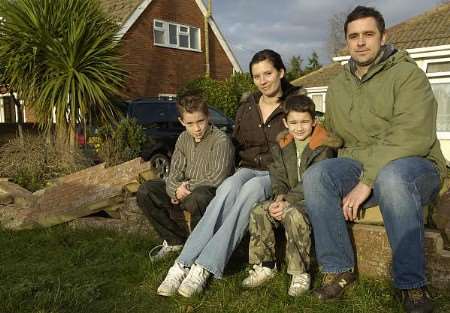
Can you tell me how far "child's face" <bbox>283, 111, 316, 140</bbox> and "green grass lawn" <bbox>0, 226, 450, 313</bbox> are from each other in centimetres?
103

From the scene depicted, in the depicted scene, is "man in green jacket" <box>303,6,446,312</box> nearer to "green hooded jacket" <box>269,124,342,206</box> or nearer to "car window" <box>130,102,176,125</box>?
"green hooded jacket" <box>269,124,342,206</box>

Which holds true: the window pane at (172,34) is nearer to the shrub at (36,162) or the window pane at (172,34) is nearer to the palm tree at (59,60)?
the palm tree at (59,60)

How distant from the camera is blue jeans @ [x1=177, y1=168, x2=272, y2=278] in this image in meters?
3.09

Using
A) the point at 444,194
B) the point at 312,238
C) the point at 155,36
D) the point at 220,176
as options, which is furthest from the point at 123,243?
the point at 155,36

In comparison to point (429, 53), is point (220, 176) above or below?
below

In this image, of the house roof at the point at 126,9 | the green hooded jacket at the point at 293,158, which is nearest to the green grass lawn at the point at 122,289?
the green hooded jacket at the point at 293,158

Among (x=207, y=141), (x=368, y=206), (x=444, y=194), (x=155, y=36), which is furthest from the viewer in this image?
(x=155, y=36)

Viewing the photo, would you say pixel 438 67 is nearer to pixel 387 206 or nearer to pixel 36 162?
pixel 36 162

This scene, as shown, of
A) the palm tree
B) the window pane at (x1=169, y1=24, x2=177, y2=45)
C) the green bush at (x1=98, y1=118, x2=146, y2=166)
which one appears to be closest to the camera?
the green bush at (x1=98, y1=118, x2=146, y2=166)

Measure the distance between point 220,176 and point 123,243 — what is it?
54.7 inches

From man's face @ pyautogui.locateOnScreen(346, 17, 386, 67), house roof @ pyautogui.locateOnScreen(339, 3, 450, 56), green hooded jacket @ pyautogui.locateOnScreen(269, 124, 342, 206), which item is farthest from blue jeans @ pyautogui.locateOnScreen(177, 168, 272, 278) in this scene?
house roof @ pyautogui.locateOnScreen(339, 3, 450, 56)

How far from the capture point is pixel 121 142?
7230 millimetres

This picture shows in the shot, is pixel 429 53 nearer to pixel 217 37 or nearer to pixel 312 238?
pixel 312 238

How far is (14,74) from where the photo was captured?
301 inches
